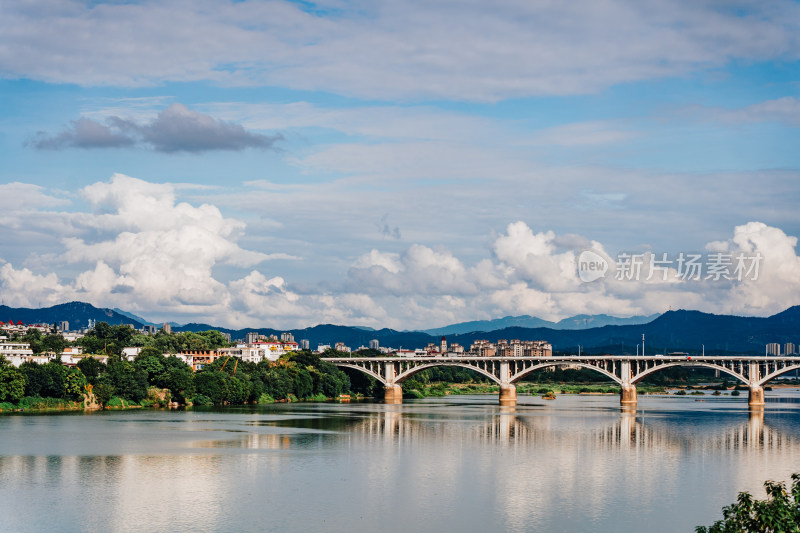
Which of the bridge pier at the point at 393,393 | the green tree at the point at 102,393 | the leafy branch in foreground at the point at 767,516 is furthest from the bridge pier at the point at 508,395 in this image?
the leafy branch in foreground at the point at 767,516

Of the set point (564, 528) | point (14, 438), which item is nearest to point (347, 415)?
point (14, 438)

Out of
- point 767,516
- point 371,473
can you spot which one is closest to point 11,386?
point 371,473

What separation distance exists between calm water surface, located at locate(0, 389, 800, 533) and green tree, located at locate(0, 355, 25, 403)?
6.22 meters

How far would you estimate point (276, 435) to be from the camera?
60.7 metres

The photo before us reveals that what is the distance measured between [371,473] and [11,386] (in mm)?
46860

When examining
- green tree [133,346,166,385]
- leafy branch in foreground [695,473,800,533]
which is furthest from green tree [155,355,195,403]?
leafy branch in foreground [695,473,800,533]

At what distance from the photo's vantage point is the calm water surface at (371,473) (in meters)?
32.8

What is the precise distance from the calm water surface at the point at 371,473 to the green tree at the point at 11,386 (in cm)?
622

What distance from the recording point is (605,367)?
371 feet

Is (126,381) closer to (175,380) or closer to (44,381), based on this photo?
(175,380)

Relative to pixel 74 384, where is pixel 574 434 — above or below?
below

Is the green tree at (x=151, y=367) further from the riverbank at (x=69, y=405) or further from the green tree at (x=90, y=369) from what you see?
the green tree at (x=90, y=369)

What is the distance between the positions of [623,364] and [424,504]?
80.6 meters

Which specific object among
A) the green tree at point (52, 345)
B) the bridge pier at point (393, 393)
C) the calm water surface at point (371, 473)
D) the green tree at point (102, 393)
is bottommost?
the bridge pier at point (393, 393)
